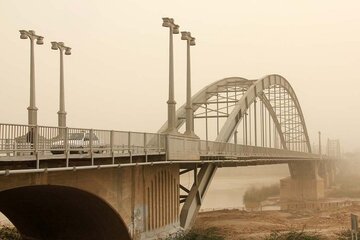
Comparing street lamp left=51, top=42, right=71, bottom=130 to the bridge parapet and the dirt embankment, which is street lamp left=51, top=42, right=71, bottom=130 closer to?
the bridge parapet

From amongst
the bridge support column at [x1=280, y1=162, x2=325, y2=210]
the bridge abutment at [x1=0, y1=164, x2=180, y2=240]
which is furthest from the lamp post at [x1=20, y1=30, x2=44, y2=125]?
the bridge support column at [x1=280, y1=162, x2=325, y2=210]

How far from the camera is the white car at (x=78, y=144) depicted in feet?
53.9

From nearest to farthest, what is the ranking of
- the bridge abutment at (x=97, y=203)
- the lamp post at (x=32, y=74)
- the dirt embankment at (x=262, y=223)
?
the bridge abutment at (x=97, y=203)
the lamp post at (x=32, y=74)
the dirt embankment at (x=262, y=223)

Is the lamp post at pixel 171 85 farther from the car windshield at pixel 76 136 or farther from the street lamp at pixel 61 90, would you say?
the car windshield at pixel 76 136

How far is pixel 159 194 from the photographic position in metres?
24.2

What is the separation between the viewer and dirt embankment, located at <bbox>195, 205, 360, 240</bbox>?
33.9 m

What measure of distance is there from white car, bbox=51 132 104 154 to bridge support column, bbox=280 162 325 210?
2562 inches

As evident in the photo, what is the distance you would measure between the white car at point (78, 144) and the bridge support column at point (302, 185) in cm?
6507

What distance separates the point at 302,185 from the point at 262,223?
1789 inches

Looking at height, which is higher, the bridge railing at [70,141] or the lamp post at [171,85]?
the lamp post at [171,85]

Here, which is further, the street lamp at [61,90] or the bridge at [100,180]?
the street lamp at [61,90]

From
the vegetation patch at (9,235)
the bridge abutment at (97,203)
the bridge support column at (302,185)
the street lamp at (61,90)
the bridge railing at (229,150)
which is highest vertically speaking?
the street lamp at (61,90)

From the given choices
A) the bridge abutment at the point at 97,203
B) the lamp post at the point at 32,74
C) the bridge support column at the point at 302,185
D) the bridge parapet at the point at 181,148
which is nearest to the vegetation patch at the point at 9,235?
the bridge abutment at the point at 97,203

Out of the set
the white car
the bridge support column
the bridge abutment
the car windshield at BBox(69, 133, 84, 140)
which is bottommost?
the bridge support column
